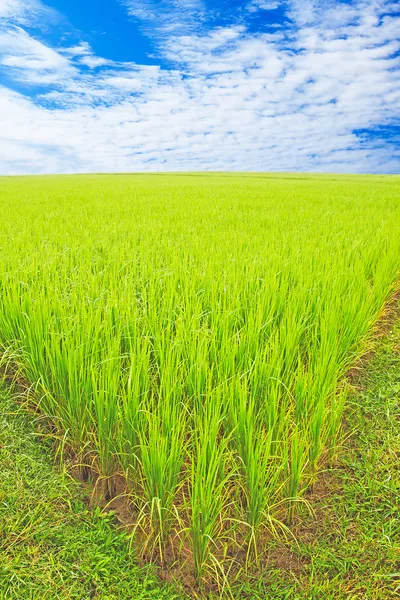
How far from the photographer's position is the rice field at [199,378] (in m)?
1.60

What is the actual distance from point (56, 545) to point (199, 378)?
0.81 metres

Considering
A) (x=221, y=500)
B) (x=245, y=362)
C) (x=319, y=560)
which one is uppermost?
(x=245, y=362)

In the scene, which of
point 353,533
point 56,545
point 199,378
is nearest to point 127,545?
point 56,545

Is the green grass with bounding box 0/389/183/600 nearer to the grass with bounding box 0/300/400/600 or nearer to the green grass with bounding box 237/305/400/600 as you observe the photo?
the grass with bounding box 0/300/400/600

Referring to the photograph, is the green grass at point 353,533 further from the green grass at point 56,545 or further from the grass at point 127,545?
the green grass at point 56,545

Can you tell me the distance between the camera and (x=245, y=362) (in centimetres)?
212

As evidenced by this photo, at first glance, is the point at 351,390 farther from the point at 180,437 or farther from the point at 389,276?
the point at 389,276

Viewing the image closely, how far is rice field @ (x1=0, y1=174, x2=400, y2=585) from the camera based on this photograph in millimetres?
1604

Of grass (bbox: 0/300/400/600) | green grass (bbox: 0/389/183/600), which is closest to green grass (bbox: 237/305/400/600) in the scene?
grass (bbox: 0/300/400/600)

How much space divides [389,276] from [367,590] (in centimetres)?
295

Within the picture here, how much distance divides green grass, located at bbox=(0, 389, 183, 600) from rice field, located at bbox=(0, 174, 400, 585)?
0.10 meters

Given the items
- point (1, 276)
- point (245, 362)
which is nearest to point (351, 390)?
point (245, 362)

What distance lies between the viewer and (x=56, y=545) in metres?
1.61

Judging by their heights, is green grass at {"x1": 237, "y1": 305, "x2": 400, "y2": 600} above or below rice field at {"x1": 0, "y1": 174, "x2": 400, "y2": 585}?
below
